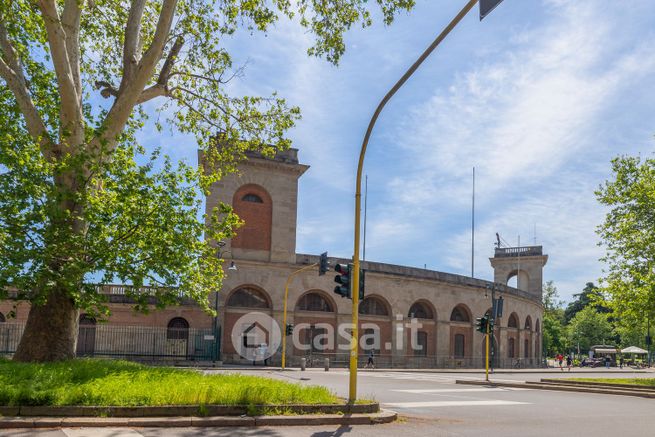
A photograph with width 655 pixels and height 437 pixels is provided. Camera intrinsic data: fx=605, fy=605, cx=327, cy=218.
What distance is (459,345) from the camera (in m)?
47.5

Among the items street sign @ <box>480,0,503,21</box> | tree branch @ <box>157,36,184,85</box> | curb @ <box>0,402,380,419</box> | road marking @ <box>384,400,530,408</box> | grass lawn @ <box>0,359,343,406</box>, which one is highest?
tree branch @ <box>157,36,184,85</box>

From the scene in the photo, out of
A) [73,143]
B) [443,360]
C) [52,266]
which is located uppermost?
[73,143]

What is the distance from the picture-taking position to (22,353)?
544 inches

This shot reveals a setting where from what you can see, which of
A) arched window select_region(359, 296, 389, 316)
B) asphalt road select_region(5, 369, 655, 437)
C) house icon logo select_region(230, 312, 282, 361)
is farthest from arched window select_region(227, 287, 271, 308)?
asphalt road select_region(5, 369, 655, 437)

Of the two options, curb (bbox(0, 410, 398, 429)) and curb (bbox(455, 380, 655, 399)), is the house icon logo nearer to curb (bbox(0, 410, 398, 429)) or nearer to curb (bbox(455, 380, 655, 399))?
curb (bbox(455, 380, 655, 399))

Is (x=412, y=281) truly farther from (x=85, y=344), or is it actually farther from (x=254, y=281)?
(x=85, y=344)

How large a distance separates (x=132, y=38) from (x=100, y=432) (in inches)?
404

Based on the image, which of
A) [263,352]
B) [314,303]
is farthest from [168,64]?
[314,303]

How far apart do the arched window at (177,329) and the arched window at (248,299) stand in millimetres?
2905

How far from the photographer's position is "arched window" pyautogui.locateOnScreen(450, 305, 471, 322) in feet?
156

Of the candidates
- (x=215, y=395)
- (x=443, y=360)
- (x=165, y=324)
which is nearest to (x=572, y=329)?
(x=443, y=360)

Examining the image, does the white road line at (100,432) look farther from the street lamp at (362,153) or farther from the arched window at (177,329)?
the arched window at (177,329)

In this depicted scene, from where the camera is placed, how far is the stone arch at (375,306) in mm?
42547

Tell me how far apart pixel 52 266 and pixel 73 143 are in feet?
10.4
